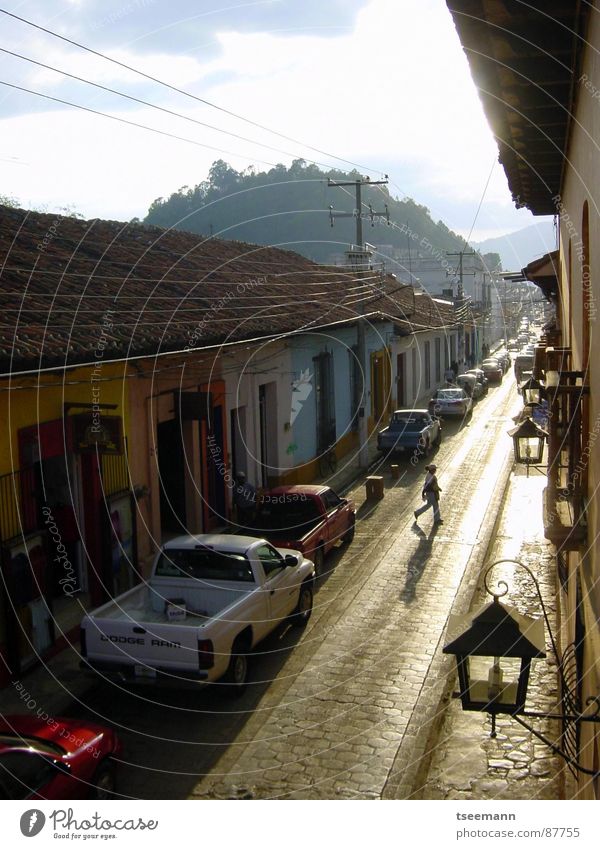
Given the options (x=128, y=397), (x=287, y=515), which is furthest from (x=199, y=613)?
(x=287, y=515)

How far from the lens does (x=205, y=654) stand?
916 centimetres

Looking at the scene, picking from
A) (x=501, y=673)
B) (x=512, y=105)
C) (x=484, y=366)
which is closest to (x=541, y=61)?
(x=512, y=105)

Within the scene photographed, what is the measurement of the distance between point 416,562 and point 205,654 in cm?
650

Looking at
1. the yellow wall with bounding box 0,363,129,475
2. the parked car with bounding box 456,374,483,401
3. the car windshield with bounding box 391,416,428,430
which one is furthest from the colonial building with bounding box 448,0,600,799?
the parked car with bounding box 456,374,483,401

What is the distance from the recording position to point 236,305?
1698 cm

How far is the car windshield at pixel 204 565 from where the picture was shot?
10.8 meters

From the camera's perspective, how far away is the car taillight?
9148 mm

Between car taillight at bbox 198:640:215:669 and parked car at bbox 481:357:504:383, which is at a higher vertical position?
parked car at bbox 481:357:504:383

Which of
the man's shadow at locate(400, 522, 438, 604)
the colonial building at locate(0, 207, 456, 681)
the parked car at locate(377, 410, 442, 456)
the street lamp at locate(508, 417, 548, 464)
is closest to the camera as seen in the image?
the street lamp at locate(508, 417, 548, 464)

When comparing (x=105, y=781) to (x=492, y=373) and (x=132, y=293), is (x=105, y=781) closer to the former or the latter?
(x=132, y=293)

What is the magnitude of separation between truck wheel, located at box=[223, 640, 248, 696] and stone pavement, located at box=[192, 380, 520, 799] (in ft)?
1.09

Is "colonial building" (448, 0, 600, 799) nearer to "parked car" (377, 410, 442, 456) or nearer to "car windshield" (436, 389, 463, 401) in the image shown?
"parked car" (377, 410, 442, 456)

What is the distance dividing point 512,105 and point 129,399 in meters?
7.88

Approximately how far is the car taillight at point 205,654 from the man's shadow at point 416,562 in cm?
447
